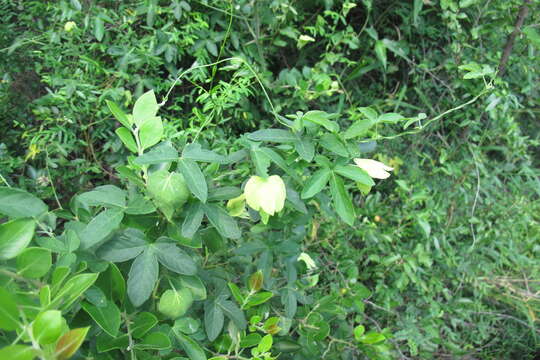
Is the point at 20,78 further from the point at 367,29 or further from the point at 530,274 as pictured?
the point at 530,274

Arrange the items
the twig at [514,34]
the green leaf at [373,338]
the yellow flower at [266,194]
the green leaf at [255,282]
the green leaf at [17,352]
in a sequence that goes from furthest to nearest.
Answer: the twig at [514,34]
the green leaf at [373,338]
the green leaf at [255,282]
the yellow flower at [266,194]
the green leaf at [17,352]

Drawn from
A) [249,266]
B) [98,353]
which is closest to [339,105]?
[249,266]

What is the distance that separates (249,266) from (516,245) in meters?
1.48

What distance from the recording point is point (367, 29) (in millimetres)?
1601

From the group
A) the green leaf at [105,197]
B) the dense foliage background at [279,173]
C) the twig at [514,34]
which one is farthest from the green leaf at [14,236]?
the twig at [514,34]

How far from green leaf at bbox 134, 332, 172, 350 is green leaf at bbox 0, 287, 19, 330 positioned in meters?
0.22

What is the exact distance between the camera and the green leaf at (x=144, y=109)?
0.64 meters

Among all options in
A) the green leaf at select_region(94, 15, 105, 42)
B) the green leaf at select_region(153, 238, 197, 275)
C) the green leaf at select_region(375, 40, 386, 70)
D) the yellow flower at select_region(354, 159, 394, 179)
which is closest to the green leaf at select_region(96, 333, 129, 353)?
the green leaf at select_region(153, 238, 197, 275)

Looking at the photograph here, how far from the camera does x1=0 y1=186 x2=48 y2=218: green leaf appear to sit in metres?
0.47

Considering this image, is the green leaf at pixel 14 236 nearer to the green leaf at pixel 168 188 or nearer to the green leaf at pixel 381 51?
the green leaf at pixel 168 188

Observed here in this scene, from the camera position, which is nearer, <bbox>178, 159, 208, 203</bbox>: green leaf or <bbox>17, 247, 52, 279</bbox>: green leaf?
<bbox>17, 247, 52, 279</bbox>: green leaf

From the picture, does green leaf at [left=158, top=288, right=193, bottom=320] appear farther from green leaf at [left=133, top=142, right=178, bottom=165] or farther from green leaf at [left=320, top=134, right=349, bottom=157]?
green leaf at [left=320, top=134, right=349, bottom=157]

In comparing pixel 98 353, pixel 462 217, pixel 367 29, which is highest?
pixel 367 29

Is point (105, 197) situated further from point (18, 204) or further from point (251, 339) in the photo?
point (251, 339)
